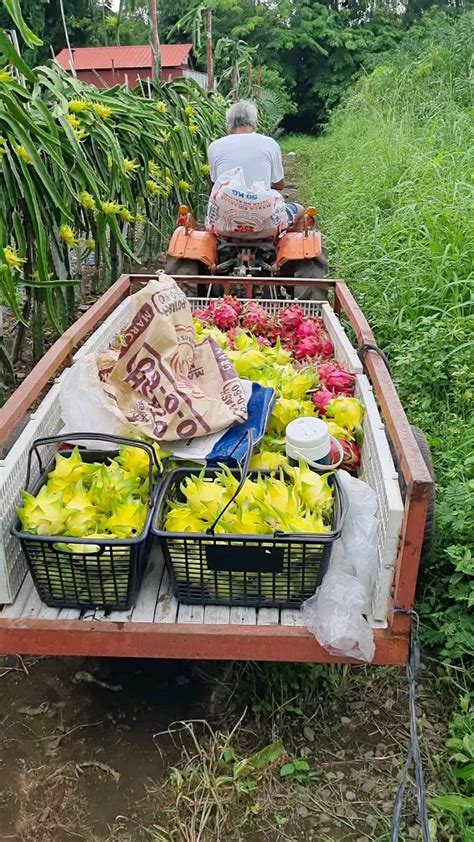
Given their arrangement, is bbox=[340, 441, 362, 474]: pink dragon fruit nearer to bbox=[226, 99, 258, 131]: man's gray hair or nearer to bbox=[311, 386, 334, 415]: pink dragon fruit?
bbox=[311, 386, 334, 415]: pink dragon fruit

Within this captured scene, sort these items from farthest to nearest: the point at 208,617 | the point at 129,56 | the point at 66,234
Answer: the point at 129,56, the point at 66,234, the point at 208,617

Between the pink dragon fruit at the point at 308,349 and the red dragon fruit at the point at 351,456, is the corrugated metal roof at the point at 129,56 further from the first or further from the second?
the red dragon fruit at the point at 351,456

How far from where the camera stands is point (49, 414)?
7.70ft

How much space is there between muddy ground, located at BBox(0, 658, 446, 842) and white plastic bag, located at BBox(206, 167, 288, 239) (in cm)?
275

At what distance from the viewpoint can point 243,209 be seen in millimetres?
4188

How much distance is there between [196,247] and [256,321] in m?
1.22

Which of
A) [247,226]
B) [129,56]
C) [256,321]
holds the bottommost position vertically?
[129,56]

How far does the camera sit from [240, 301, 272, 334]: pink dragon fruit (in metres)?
3.56

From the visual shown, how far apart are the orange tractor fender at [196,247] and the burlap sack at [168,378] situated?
6.75ft

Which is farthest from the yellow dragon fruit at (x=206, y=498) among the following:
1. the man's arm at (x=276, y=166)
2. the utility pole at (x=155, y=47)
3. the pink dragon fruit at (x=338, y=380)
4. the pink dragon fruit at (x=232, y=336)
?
the utility pole at (x=155, y=47)

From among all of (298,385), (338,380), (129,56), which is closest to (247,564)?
(298,385)

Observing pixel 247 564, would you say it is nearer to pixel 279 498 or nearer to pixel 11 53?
pixel 279 498

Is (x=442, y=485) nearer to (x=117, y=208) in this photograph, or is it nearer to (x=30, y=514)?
(x=30, y=514)

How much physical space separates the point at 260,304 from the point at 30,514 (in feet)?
7.40
